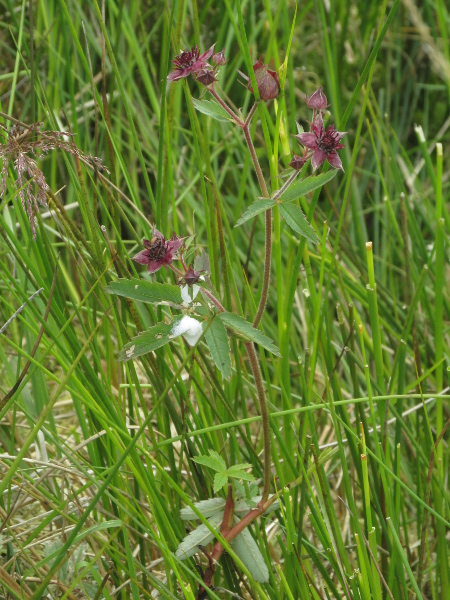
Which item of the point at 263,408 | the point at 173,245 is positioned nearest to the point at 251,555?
the point at 263,408

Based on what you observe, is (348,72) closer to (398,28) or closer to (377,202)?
(398,28)

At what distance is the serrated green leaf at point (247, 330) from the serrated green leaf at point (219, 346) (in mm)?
10

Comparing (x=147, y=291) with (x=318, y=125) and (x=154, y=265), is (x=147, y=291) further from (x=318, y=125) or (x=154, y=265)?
(x=318, y=125)

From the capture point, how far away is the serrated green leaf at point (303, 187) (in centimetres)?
76

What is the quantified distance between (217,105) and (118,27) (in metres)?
0.53

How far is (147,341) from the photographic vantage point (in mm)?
757

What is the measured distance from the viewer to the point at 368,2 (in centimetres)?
219

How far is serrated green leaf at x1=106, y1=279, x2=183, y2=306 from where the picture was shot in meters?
0.77

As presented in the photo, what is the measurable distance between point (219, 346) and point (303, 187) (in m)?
0.20

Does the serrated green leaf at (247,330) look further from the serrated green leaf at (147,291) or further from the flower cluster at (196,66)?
the flower cluster at (196,66)

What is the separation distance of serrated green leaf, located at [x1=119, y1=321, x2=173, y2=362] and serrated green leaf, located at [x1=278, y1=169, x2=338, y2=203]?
0.20m

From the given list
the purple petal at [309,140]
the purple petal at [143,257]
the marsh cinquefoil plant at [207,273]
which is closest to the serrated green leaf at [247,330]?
the marsh cinquefoil plant at [207,273]

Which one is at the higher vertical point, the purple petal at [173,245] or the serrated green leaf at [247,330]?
the purple petal at [173,245]

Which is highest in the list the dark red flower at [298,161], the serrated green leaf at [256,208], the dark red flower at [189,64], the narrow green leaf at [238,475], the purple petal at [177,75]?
the dark red flower at [189,64]
